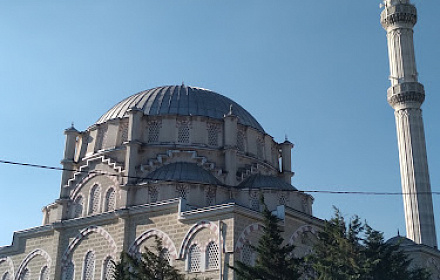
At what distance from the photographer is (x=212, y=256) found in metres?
19.0

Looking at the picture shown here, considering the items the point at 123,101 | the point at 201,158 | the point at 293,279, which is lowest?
the point at 293,279

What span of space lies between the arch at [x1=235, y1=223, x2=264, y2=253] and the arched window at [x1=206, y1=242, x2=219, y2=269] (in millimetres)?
826

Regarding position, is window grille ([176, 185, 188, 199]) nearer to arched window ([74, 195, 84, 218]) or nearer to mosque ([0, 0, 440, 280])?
mosque ([0, 0, 440, 280])

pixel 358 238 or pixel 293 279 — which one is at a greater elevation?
pixel 358 238

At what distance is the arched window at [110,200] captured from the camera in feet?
78.5

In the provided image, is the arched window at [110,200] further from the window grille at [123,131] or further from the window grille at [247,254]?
the window grille at [247,254]

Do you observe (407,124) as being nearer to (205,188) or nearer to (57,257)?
(205,188)

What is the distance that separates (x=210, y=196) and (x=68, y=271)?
6.82 m

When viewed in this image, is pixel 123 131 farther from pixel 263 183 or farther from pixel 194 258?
pixel 194 258

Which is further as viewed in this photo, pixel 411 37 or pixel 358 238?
pixel 411 37

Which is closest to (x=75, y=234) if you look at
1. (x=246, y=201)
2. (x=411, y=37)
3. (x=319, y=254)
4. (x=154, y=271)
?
(x=246, y=201)

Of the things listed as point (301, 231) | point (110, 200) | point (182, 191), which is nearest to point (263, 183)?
point (301, 231)

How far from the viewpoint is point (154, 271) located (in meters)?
15.6

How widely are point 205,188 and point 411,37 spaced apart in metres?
18.6
